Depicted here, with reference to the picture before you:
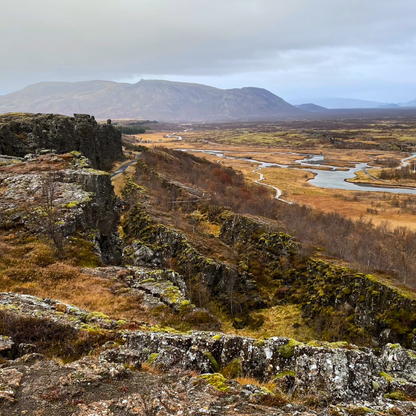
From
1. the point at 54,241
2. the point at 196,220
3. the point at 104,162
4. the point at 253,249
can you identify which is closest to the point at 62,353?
the point at 54,241

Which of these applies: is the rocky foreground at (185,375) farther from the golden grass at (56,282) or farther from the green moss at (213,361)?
the golden grass at (56,282)

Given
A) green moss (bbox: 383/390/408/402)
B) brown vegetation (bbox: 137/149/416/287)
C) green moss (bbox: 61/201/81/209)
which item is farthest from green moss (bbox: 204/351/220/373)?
brown vegetation (bbox: 137/149/416/287)

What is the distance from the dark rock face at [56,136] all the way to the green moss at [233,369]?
54.5 meters

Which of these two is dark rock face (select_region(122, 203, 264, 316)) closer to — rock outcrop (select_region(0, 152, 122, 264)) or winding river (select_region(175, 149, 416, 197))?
rock outcrop (select_region(0, 152, 122, 264))

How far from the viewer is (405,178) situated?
12606 cm

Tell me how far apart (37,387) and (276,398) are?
7038 mm

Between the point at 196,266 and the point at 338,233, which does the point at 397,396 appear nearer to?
the point at 196,266

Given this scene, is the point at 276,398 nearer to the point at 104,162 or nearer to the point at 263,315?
the point at 263,315

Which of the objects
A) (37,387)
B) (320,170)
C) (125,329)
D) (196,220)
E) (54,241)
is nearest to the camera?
(37,387)

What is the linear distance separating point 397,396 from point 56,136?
68686 mm

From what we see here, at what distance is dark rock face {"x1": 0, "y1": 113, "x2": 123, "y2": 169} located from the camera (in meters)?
55.8

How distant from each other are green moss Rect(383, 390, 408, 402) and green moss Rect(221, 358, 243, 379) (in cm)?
521

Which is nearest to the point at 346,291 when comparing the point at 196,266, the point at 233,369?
the point at 196,266

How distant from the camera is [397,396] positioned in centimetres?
1071
